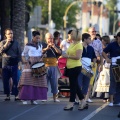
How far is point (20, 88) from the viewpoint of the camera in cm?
1482

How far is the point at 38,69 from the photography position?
47.3ft

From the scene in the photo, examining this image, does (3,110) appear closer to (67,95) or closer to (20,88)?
(20,88)

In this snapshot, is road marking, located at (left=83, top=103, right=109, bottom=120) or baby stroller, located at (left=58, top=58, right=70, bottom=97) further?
baby stroller, located at (left=58, top=58, right=70, bottom=97)

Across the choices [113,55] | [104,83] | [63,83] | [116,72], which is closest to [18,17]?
[63,83]

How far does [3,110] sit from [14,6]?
10583 mm

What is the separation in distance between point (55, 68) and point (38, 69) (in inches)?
35.4

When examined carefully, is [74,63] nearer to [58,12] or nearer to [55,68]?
[55,68]

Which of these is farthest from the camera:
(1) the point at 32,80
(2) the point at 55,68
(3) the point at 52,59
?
(2) the point at 55,68

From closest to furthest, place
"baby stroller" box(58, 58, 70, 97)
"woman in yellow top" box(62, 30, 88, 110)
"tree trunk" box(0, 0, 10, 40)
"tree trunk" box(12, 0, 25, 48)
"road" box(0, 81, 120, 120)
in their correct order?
1. "road" box(0, 81, 120, 120)
2. "woman in yellow top" box(62, 30, 88, 110)
3. "baby stroller" box(58, 58, 70, 97)
4. "tree trunk" box(12, 0, 25, 48)
5. "tree trunk" box(0, 0, 10, 40)

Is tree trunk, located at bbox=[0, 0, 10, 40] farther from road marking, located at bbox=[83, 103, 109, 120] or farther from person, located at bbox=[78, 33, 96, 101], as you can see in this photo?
road marking, located at bbox=[83, 103, 109, 120]

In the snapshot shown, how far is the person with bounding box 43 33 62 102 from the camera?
14.9 meters

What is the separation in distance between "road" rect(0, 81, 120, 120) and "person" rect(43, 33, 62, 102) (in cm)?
53

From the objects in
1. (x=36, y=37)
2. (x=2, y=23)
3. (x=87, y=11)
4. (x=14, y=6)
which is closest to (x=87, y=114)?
(x=36, y=37)

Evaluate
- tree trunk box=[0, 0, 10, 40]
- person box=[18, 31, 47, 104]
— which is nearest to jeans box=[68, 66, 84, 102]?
person box=[18, 31, 47, 104]
